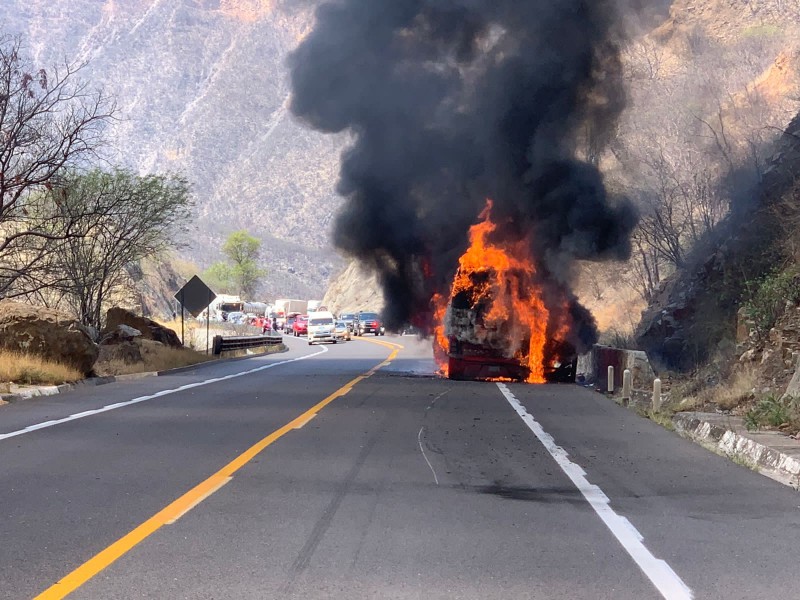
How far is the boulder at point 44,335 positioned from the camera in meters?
23.7

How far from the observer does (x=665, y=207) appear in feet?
127

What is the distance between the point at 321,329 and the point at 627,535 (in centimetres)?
5477

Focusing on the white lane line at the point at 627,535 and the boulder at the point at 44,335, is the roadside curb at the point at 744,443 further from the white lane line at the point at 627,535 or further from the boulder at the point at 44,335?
the boulder at the point at 44,335

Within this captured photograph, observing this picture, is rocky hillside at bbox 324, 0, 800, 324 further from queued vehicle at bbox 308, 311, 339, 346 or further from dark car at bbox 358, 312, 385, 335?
dark car at bbox 358, 312, 385, 335

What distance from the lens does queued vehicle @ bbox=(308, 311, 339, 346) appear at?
62.1 m

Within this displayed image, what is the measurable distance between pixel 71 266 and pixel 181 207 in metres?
4.71

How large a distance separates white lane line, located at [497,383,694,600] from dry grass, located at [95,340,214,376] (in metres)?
18.0

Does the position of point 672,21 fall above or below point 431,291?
above

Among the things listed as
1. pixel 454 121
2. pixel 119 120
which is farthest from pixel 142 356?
pixel 454 121

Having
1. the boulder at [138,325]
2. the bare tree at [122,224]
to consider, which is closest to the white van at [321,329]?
the boulder at [138,325]

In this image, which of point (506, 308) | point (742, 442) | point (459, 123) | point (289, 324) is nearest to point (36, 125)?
point (506, 308)

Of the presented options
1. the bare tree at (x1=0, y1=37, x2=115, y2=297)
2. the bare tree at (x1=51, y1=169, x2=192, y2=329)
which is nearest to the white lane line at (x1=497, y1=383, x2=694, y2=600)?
the bare tree at (x1=0, y1=37, x2=115, y2=297)

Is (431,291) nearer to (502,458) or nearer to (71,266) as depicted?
(71,266)

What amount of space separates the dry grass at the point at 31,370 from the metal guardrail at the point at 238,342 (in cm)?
1746
